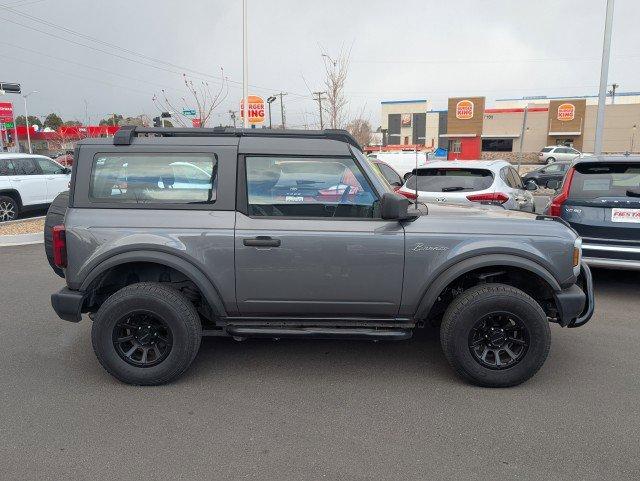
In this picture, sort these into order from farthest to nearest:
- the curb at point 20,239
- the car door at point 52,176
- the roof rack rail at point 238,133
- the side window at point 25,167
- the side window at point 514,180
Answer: the car door at point 52,176
the side window at point 25,167
the curb at point 20,239
the side window at point 514,180
the roof rack rail at point 238,133

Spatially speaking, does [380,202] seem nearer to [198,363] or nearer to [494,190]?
[198,363]

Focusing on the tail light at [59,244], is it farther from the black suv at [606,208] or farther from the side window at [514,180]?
the side window at [514,180]

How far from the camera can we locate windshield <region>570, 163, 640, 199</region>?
19.4ft

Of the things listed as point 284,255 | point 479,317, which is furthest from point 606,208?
point 284,255

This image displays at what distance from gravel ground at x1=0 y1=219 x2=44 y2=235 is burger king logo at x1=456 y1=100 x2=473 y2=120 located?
4370cm

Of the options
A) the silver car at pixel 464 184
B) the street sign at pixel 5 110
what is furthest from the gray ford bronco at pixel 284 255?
the street sign at pixel 5 110

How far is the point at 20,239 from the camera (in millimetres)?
9602

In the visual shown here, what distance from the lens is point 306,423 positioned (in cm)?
340

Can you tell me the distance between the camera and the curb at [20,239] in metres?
9.51

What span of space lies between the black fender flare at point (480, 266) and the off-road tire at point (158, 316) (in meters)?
1.80

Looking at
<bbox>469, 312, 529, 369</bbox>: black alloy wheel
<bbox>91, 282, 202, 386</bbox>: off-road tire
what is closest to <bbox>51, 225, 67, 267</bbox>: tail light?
<bbox>91, 282, 202, 386</bbox>: off-road tire

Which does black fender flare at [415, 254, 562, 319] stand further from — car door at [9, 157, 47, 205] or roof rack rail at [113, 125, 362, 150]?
car door at [9, 157, 47, 205]

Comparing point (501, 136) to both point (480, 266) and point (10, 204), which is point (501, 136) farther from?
point (480, 266)

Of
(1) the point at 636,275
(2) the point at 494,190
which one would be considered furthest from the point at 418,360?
(1) the point at 636,275
